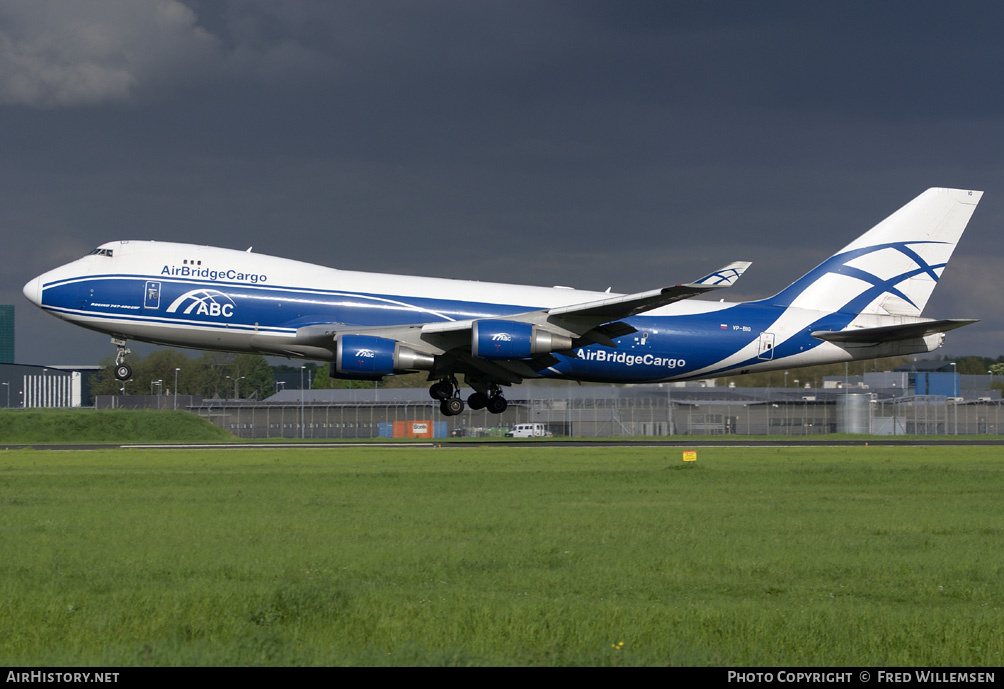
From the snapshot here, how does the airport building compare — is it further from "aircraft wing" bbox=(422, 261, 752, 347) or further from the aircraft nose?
the aircraft nose

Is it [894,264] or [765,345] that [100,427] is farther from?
[894,264]

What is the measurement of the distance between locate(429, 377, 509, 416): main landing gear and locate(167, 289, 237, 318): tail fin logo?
828cm

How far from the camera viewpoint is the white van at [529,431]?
6700cm

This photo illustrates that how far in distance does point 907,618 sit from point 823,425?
6060cm

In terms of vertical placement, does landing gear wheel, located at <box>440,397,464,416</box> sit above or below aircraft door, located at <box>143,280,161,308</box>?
below

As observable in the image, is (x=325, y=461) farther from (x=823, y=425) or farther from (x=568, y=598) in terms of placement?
(x=823, y=425)

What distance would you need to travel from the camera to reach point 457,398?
37969 mm

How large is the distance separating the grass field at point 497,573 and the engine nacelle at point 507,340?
1395 centimetres

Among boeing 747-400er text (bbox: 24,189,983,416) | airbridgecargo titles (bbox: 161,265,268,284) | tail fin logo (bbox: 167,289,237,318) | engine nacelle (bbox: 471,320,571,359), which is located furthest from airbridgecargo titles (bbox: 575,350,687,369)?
tail fin logo (bbox: 167,289,237,318)

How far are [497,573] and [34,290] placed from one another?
99.3ft

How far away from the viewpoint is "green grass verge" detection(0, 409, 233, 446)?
5016cm

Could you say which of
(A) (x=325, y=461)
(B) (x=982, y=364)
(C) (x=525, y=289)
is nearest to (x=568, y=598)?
(A) (x=325, y=461)

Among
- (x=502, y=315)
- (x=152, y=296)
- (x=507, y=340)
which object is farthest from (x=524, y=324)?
(x=152, y=296)

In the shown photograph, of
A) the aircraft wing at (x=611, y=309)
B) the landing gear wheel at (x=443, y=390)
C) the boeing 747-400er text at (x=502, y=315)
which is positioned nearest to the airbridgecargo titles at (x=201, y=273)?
the boeing 747-400er text at (x=502, y=315)
